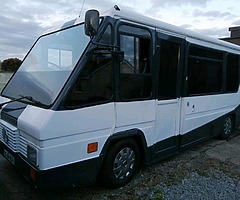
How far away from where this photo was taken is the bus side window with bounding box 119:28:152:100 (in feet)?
10.2

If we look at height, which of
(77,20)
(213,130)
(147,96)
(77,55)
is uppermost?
(77,20)

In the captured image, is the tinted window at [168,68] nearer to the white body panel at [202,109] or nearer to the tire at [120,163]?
the white body panel at [202,109]

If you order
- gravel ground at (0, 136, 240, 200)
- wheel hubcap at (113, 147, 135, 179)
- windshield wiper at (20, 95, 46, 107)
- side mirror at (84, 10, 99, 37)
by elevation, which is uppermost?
side mirror at (84, 10, 99, 37)

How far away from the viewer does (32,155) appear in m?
2.53

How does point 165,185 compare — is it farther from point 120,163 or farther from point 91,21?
point 91,21

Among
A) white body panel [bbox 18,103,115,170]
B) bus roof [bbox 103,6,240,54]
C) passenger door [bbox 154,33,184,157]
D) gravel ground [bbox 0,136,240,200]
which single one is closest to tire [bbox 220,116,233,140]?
gravel ground [bbox 0,136,240,200]

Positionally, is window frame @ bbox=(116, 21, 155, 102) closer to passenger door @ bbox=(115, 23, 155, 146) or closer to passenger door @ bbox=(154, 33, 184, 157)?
passenger door @ bbox=(115, 23, 155, 146)

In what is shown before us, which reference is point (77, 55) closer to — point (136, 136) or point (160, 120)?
point (136, 136)

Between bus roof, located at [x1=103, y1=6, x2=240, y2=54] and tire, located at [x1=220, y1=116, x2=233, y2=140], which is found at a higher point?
bus roof, located at [x1=103, y1=6, x2=240, y2=54]

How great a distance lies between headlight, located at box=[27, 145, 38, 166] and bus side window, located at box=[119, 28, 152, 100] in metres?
1.23

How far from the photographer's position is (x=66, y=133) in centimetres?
255

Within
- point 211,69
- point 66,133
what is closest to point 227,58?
point 211,69

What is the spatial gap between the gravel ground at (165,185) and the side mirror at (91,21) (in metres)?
2.05

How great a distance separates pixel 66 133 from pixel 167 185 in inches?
67.6
